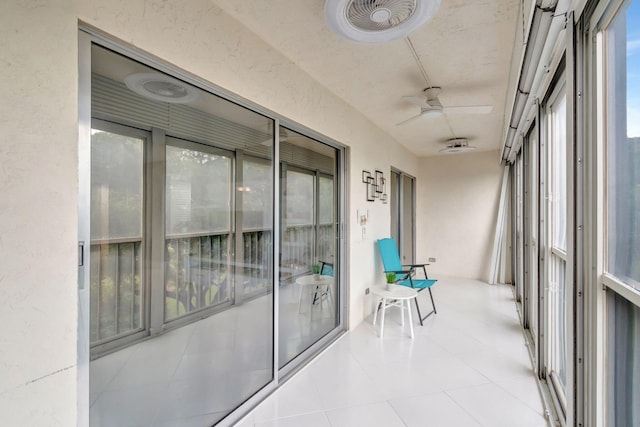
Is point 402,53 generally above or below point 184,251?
above

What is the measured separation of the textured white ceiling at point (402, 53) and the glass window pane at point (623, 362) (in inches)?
67.8

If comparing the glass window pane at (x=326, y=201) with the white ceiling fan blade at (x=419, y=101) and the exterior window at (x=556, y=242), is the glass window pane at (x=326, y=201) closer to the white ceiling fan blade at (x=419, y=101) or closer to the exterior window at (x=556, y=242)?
the white ceiling fan blade at (x=419, y=101)

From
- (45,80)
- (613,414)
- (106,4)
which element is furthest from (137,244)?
(613,414)

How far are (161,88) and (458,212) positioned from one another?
19.9ft

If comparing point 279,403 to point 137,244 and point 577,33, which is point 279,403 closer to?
point 137,244

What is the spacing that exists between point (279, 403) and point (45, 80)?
88.8 inches

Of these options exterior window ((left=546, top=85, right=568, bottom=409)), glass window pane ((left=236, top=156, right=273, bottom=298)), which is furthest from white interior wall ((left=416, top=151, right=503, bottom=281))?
glass window pane ((left=236, top=156, right=273, bottom=298))

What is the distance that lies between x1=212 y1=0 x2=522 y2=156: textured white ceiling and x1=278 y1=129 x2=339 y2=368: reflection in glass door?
0.65 m

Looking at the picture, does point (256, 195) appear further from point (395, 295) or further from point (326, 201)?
point (395, 295)

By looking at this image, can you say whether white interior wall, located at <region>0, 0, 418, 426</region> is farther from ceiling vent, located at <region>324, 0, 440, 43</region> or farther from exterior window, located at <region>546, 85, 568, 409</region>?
exterior window, located at <region>546, 85, 568, 409</region>

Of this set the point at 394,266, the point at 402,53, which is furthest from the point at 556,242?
the point at 394,266

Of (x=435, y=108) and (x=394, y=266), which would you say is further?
(x=394, y=266)

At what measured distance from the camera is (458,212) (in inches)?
249

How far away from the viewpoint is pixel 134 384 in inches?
59.2
